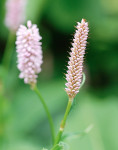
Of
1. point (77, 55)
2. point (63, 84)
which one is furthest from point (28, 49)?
point (63, 84)

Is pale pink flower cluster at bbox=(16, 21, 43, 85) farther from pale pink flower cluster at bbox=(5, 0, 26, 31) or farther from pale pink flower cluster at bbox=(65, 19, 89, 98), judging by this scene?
pale pink flower cluster at bbox=(5, 0, 26, 31)

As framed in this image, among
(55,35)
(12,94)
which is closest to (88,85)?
(55,35)

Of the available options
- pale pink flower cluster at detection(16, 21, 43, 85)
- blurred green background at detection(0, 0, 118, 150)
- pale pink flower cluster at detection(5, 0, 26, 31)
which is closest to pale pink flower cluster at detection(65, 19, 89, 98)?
pale pink flower cluster at detection(16, 21, 43, 85)

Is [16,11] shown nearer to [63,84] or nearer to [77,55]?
[63,84]

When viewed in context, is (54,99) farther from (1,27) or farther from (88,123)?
(1,27)

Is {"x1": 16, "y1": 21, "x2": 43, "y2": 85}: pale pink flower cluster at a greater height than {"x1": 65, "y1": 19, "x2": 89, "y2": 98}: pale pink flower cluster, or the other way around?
{"x1": 16, "y1": 21, "x2": 43, "y2": 85}: pale pink flower cluster

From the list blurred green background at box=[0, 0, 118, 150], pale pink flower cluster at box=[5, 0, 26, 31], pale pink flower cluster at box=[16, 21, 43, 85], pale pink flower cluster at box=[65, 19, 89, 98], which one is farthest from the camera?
blurred green background at box=[0, 0, 118, 150]

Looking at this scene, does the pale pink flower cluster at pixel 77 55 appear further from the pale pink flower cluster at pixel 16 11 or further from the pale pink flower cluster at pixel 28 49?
the pale pink flower cluster at pixel 16 11
